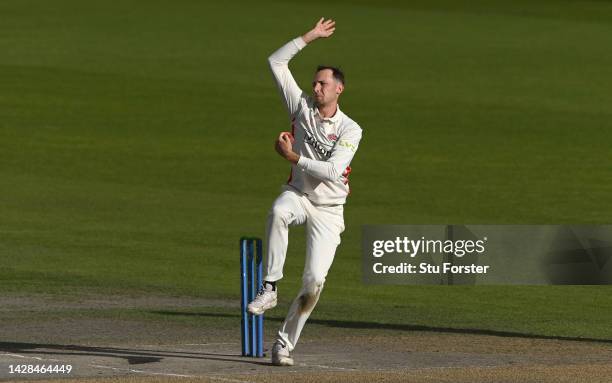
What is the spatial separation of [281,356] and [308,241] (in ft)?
2.95

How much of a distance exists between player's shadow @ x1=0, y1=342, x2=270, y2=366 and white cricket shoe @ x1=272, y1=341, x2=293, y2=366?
0.17 metres

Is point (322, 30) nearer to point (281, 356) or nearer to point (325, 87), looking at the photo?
point (325, 87)

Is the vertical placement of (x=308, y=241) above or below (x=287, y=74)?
below

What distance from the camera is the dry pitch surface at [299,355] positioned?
41.1 ft

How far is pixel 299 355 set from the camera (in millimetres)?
13852

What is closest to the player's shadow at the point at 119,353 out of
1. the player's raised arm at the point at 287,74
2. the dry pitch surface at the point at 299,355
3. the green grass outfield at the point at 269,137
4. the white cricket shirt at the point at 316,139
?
the dry pitch surface at the point at 299,355

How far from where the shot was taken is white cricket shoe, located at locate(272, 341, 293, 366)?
12969 millimetres

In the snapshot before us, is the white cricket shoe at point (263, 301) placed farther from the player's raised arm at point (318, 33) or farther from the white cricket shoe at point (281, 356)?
the player's raised arm at point (318, 33)

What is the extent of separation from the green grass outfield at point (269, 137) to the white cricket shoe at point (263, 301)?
3.96m

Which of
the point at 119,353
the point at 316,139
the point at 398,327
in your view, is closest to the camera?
the point at 316,139

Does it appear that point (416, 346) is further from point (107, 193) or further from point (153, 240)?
point (107, 193)

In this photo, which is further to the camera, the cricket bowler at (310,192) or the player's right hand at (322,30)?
the player's right hand at (322,30)

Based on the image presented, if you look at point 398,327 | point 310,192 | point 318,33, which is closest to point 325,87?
point 318,33

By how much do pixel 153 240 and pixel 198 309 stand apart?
6.04 m
